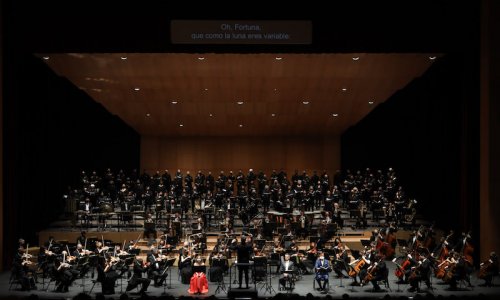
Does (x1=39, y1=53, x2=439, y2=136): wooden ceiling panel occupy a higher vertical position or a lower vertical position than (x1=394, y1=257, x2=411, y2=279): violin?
higher

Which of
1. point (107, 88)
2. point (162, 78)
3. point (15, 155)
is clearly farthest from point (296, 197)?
point (15, 155)

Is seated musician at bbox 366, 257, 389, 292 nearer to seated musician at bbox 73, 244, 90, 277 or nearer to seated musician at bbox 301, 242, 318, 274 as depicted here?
seated musician at bbox 301, 242, 318, 274

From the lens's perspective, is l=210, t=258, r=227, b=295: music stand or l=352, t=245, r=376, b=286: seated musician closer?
l=352, t=245, r=376, b=286: seated musician

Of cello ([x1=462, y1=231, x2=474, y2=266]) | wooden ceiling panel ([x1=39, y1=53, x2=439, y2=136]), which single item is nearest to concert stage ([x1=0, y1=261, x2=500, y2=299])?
cello ([x1=462, y1=231, x2=474, y2=266])

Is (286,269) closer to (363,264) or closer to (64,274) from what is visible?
(363,264)

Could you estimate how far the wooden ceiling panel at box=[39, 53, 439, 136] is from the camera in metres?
16.7

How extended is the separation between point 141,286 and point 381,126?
13729 mm

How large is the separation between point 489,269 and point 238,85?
27.5 feet

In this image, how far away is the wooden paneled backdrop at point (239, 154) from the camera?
2686 centimetres

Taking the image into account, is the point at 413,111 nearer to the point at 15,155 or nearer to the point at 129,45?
the point at 129,45

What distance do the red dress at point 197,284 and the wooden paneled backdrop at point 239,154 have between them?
1338 centimetres

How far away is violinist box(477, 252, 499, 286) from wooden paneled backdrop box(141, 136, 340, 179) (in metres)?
13.1

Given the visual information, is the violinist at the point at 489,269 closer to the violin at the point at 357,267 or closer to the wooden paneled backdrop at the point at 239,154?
the violin at the point at 357,267

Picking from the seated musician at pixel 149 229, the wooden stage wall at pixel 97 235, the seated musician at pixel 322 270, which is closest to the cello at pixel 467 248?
the seated musician at pixel 322 270
